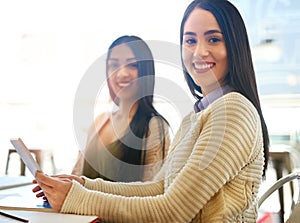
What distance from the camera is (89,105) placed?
7.52 feet

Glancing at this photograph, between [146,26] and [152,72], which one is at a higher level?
[146,26]

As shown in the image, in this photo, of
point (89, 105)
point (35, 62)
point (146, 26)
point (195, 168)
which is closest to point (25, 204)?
point (195, 168)

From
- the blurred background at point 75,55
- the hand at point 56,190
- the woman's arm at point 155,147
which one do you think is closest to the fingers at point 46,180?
the hand at point 56,190

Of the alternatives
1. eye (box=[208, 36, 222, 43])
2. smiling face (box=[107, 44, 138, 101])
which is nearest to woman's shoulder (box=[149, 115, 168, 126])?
smiling face (box=[107, 44, 138, 101])

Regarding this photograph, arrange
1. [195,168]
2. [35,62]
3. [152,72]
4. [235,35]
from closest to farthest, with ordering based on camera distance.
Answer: [195,168]
[235,35]
[152,72]
[35,62]

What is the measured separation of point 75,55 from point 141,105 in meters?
1.24

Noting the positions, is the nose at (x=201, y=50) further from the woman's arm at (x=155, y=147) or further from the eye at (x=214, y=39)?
the woman's arm at (x=155, y=147)

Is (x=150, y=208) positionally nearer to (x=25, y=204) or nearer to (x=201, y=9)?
(x=25, y=204)

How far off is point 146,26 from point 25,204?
1697mm

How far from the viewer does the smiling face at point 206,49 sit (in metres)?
0.89

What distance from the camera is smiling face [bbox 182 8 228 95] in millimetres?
890

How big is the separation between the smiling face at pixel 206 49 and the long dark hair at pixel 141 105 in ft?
1.84

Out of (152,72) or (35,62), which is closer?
(152,72)

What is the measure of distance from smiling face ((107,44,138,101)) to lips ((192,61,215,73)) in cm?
60
